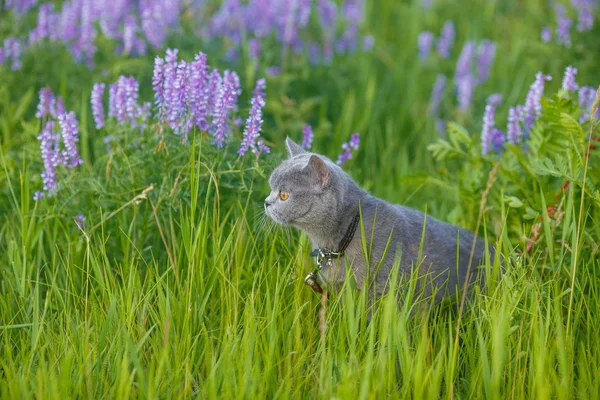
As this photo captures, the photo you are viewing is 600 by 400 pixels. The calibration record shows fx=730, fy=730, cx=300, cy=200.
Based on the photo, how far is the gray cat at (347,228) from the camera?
318 centimetres

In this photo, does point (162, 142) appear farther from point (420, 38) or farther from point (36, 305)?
point (420, 38)

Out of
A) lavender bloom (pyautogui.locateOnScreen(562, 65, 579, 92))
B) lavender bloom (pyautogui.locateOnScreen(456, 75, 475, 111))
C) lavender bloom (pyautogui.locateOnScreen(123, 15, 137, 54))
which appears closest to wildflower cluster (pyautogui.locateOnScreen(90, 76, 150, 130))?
lavender bloom (pyautogui.locateOnScreen(123, 15, 137, 54))

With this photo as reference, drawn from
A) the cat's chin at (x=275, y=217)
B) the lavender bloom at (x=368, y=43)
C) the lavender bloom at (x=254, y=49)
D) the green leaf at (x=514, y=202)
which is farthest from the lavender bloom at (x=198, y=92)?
the lavender bloom at (x=368, y=43)

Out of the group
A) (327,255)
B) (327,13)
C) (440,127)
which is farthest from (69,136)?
(327,13)

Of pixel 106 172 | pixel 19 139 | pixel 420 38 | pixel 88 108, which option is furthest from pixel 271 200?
pixel 420 38

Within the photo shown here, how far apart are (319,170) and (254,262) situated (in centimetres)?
65

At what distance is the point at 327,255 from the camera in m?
3.25

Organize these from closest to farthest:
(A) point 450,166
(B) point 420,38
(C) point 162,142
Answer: (C) point 162,142 → (A) point 450,166 → (B) point 420,38

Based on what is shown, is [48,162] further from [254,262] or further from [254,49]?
[254,49]

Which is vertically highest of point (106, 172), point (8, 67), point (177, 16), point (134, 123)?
point (177, 16)

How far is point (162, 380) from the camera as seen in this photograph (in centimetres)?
263

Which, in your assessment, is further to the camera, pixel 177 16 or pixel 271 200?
pixel 177 16

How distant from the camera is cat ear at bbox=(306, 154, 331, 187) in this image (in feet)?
10.1

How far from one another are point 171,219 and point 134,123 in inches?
25.4
